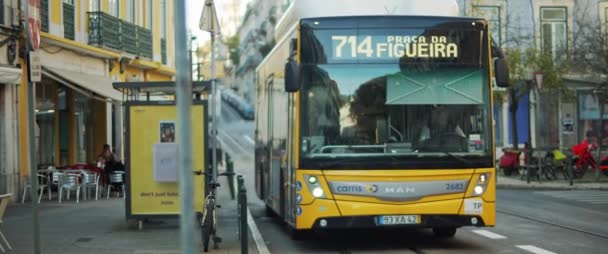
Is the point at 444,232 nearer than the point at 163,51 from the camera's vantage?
Yes

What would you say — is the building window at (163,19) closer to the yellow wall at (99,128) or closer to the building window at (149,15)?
the building window at (149,15)

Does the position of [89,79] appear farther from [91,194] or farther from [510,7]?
[510,7]

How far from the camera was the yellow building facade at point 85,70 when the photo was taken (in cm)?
2292

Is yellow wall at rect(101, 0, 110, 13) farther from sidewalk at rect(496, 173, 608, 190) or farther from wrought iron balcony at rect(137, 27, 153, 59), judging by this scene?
sidewalk at rect(496, 173, 608, 190)

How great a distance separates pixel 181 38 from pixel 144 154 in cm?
1075

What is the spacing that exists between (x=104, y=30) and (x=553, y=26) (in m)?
22.1

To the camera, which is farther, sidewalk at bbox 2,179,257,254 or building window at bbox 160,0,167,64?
building window at bbox 160,0,167,64

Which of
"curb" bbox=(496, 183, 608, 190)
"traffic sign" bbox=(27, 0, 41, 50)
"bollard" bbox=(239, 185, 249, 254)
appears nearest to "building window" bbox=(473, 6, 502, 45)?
"curb" bbox=(496, 183, 608, 190)

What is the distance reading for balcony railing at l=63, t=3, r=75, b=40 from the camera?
976 inches

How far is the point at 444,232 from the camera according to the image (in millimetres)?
13773

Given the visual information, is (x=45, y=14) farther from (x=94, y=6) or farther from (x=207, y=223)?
(x=207, y=223)

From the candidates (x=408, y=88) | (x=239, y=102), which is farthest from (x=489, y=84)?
(x=239, y=102)

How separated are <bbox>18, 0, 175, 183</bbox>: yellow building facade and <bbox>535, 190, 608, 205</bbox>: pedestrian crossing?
11.3 m

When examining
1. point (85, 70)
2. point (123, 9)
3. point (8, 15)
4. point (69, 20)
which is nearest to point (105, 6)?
point (123, 9)
